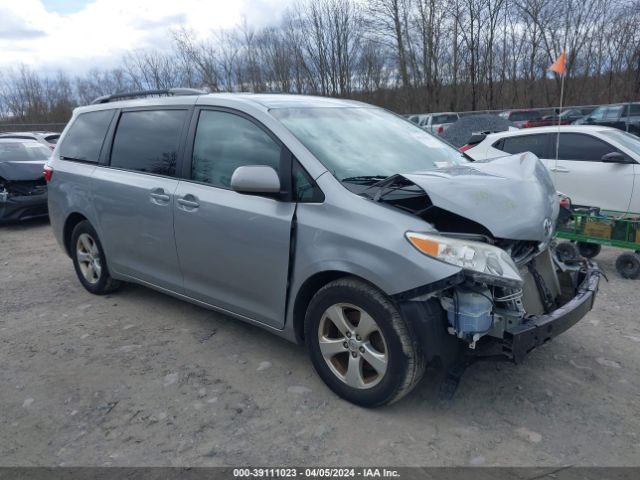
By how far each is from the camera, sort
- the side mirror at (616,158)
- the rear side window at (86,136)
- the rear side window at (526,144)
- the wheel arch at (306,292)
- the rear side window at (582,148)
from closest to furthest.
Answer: the wheel arch at (306,292) → the rear side window at (86,136) → the side mirror at (616,158) → the rear side window at (582,148) → the rear side window at (526,144)

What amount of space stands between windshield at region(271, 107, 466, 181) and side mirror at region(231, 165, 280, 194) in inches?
12.6

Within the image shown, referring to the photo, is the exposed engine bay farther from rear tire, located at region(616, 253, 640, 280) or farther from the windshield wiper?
rear tire, located at region(616, 253, 640, 280)

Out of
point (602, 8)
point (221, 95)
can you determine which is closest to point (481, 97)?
point (602, 8)

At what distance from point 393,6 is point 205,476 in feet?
102

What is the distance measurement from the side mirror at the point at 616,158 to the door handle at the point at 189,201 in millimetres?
5747

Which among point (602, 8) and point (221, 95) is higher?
point (602, 8)

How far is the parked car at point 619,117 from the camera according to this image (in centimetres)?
1524

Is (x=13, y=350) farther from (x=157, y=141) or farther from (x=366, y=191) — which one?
(x=366, y=191)

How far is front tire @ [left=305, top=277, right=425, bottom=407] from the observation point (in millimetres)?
2818

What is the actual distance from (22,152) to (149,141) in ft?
25.0

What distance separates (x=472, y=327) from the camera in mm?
2672

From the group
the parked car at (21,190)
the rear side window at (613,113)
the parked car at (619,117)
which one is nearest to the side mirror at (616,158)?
the parked car at (21,190)

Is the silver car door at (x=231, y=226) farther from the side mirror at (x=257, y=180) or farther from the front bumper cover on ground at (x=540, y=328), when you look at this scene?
the front bumper cover on ground at (x=540, y=328)

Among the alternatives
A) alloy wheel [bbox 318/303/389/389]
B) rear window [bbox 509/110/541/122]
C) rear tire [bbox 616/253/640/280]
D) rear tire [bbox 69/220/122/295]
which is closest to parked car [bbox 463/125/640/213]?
rear tire [bbox 616/253/640/280]
